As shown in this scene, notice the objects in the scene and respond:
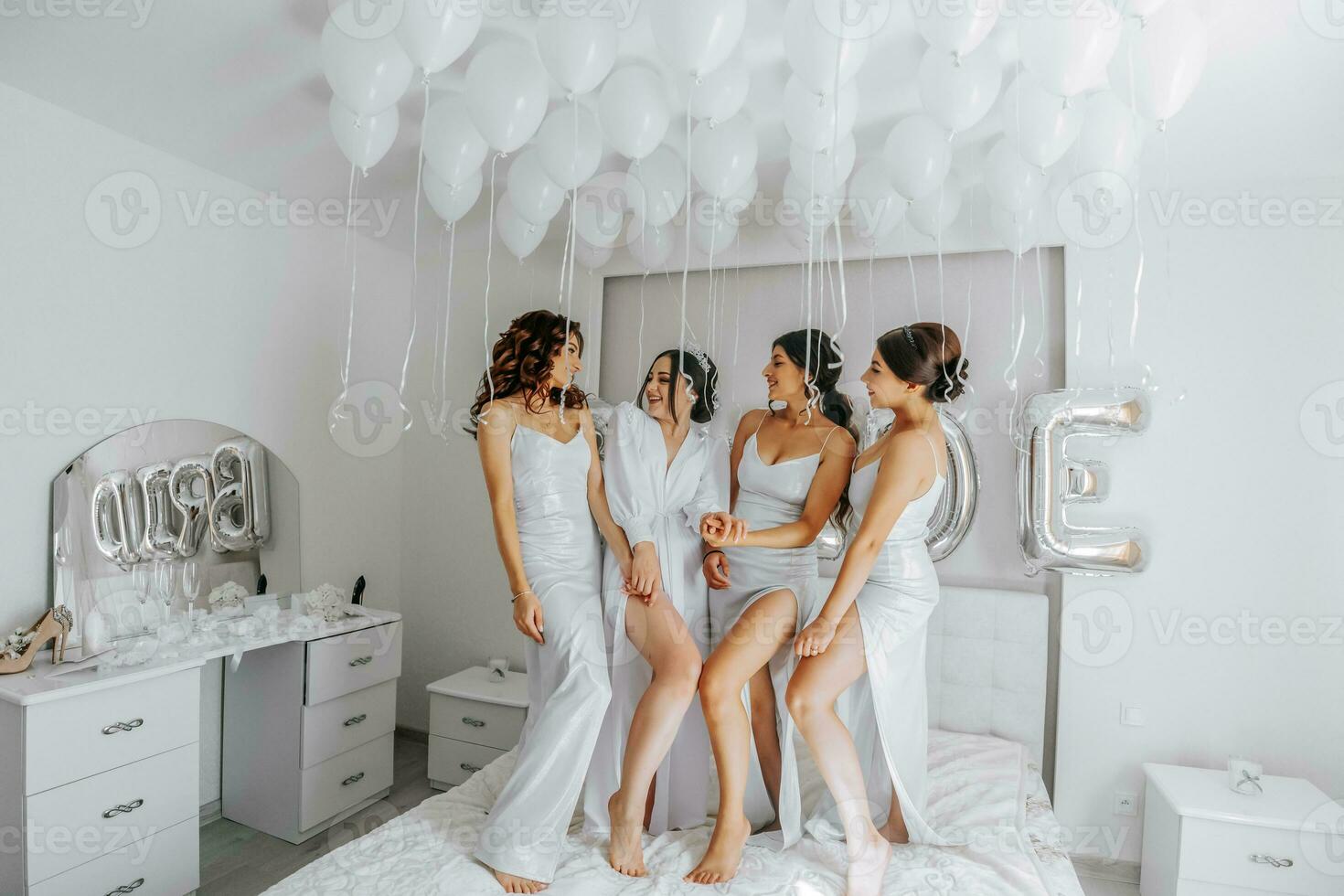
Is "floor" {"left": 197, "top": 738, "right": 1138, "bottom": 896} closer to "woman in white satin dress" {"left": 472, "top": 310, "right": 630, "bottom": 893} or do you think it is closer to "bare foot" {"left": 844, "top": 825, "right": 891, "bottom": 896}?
"woman in white satin dress" {"left": 472, "top": 310, "right": 630, "bottom": 893}

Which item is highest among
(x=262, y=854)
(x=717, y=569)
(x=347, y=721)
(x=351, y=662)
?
(x=717, y=569)

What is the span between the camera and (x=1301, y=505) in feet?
9.11

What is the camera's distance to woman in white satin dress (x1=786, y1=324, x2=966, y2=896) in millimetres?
2113

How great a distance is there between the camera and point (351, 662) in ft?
10.5

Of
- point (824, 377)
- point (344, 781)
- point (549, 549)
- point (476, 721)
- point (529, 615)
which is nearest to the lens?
point (529, 615)

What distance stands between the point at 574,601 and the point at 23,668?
1719mm

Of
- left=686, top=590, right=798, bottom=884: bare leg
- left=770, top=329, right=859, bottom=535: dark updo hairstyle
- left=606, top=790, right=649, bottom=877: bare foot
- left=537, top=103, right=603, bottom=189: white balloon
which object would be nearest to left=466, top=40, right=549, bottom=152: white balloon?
left=537, top=103, right=603, bottom=189: white balloon

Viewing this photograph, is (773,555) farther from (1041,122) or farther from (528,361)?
(1041,122)

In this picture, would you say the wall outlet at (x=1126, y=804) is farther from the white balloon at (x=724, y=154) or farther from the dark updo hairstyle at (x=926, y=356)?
the white balloon at (x=724, y=154)

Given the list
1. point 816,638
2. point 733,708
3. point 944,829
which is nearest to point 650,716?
point 733,708

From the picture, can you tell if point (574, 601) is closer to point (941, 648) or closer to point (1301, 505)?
point (941, 648)

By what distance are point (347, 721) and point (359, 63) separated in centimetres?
255

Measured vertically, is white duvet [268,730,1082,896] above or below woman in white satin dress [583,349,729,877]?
below

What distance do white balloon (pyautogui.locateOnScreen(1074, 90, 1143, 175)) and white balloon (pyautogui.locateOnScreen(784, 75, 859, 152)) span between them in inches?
27.8
